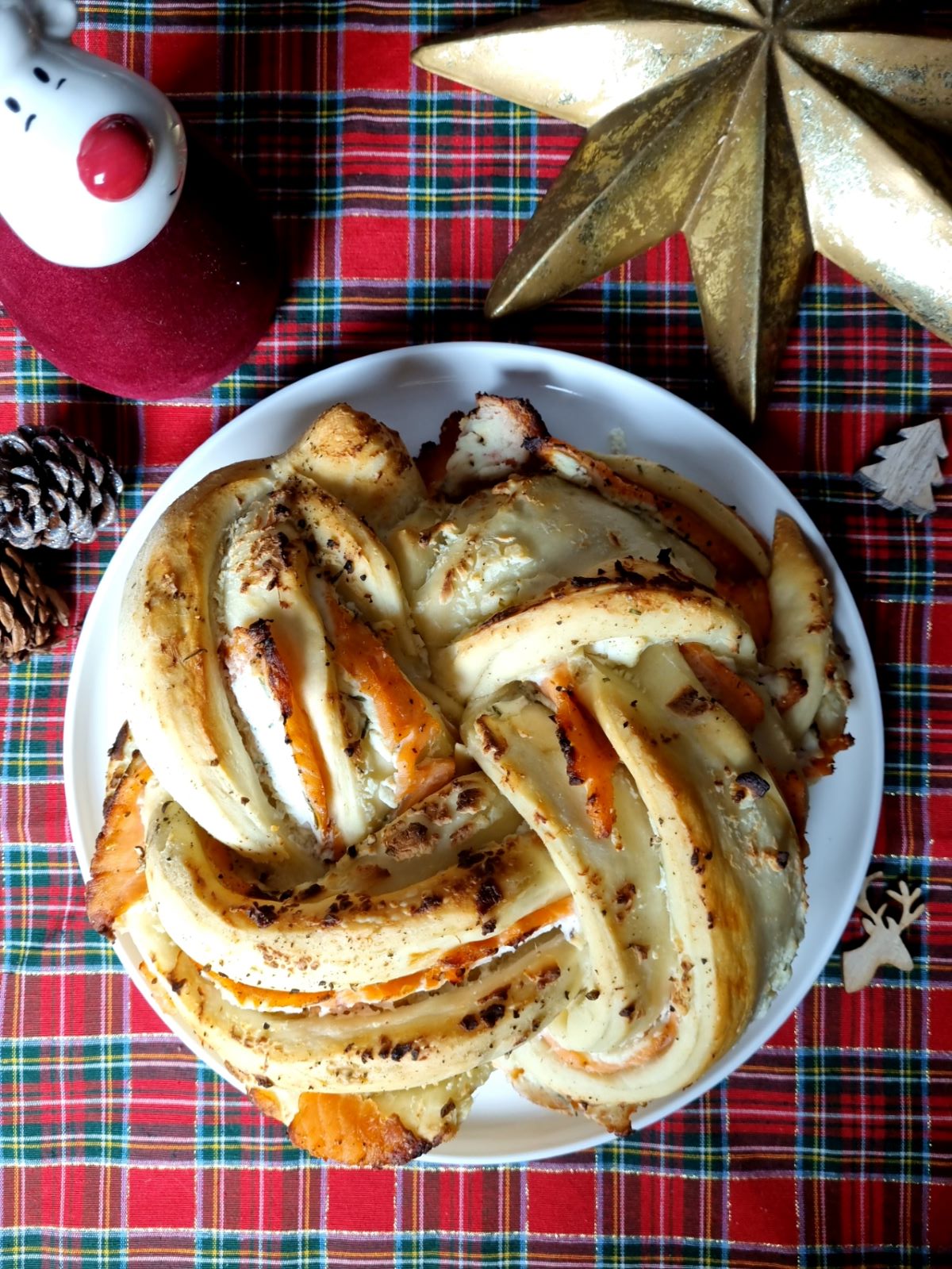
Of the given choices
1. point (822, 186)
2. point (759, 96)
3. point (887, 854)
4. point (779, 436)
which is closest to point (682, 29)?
point (759, 96)

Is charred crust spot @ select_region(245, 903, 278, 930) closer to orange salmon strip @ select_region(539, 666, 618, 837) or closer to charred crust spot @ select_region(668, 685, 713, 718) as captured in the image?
orange salmon strip @ select_region(539, 666, 618, 837)

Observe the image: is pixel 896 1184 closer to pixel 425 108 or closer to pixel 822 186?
pixel 822 186

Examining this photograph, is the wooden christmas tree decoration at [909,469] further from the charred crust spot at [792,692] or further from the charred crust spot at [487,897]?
the charred crust spot at [487,897]

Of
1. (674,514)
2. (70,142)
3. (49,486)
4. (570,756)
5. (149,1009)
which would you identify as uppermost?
(70,142)

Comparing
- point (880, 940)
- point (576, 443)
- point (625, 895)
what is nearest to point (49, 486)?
point (576, 443)

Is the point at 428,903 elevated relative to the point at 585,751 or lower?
lower

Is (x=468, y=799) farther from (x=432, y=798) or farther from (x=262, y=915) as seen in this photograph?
(x=262, y=915)

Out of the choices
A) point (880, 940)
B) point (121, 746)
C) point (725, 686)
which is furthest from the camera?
point (880, 940)

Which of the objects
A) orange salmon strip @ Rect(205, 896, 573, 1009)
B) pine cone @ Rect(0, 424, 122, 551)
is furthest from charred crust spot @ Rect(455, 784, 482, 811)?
pine cone @ Rect(0, 424, 122, 551)
